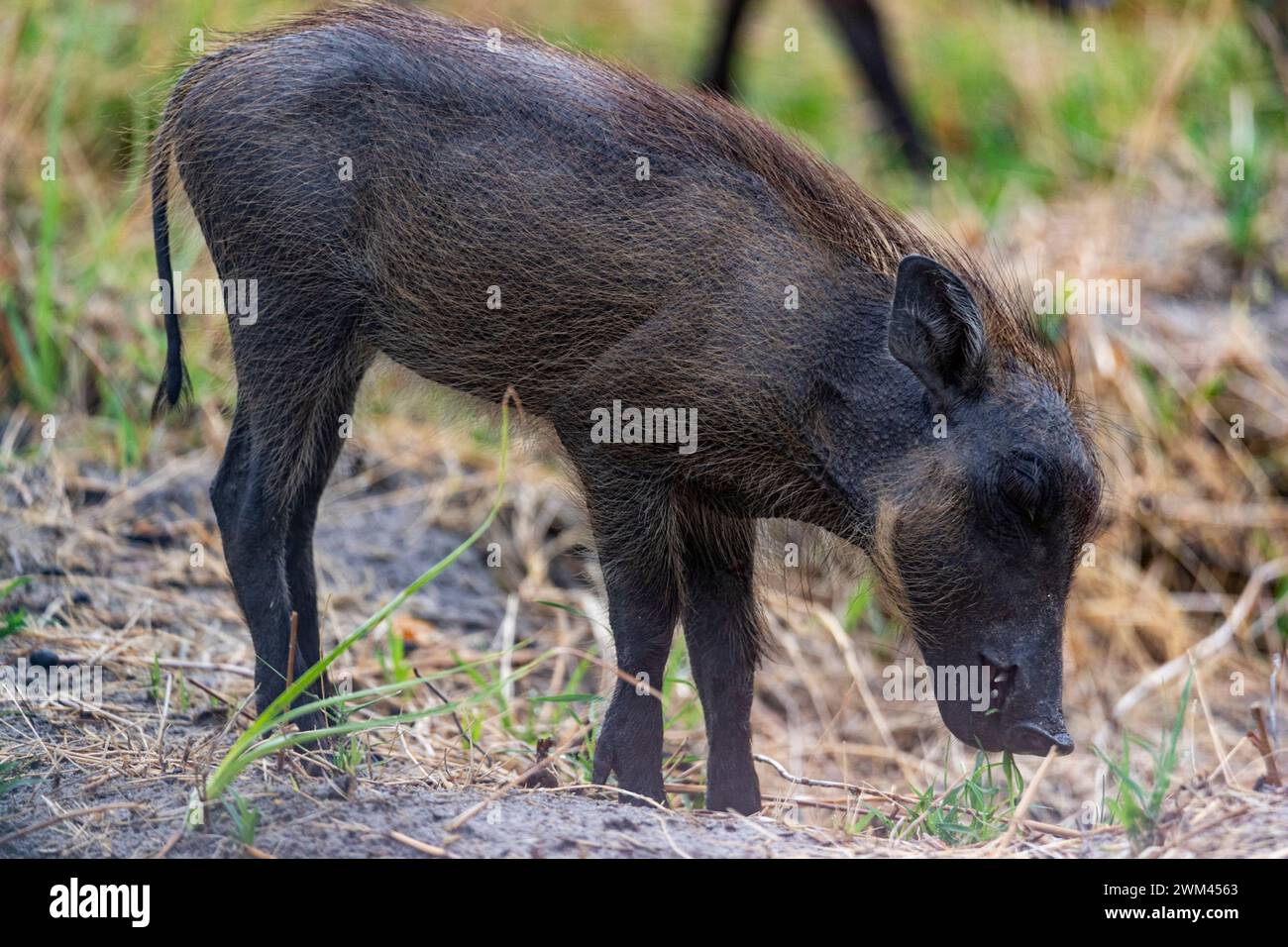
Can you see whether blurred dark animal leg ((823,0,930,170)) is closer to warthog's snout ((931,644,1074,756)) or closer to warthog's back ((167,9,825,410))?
warthog's back ((167,9,825,410))

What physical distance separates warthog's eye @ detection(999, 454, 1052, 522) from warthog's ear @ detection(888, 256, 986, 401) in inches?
7.2

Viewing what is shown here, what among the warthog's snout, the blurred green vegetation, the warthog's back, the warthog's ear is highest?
the blurred green vegetation

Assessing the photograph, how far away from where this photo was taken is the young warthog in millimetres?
3045

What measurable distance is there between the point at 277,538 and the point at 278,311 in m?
0.51

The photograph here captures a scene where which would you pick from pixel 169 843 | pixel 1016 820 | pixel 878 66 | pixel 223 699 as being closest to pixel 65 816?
pixel 169 843

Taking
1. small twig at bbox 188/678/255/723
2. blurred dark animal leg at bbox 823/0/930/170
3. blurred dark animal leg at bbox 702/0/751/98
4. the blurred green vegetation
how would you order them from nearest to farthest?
1. small twig at bbox 188/678/255/723
2. the blurred green vegetation
3. blurred dark animal leg at bbox 823/0/930/170
4. blurred dark animal leg at bbox 702/0/751/98

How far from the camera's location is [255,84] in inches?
133

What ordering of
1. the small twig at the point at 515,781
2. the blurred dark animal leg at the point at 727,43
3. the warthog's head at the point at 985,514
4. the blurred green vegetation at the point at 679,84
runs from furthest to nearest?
1. the blurred dark animal leg at the point at 727,43
2. the blurred green vegetation at the point at 679,84
3. the warthog's head at the point at 985,514
4. the small twig at the point at 515,781

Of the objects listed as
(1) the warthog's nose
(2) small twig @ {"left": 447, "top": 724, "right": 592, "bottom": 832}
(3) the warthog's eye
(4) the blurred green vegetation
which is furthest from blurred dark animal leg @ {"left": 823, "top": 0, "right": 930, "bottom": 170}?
(1) the warthog's nose

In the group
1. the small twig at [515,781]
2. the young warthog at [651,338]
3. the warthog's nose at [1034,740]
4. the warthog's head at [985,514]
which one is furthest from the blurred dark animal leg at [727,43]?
the warthog's nose at [1034,740]

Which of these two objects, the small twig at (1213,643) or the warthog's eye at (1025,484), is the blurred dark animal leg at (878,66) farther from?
the warthog's eye at (1025,484)

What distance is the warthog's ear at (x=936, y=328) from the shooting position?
296 centimetres

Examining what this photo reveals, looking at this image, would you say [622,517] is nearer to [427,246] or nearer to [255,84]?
[427,246]
